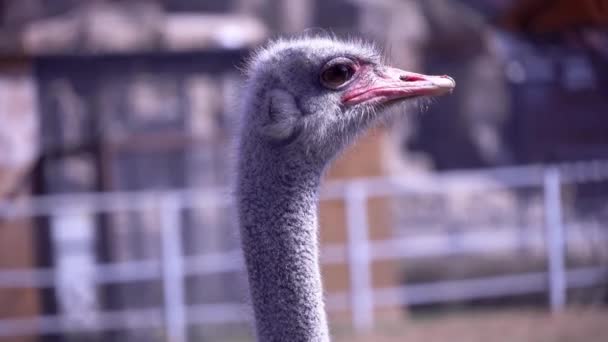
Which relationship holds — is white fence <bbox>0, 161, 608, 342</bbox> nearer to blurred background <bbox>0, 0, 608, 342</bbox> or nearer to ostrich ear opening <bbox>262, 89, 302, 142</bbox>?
blurred background <bbox>0, 0, 608, 342</bbox>

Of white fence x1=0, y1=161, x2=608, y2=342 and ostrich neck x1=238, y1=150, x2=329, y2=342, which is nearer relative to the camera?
ostrich neck x1=238, y1=150, x2=329, y2=342

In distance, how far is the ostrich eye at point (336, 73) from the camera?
2334mm

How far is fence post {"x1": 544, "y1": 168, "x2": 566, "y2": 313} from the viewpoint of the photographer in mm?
7598

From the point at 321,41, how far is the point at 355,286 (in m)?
5.09

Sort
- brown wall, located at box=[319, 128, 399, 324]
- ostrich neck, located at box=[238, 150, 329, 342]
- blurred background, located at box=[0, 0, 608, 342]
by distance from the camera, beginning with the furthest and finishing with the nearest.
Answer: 1. brown wall, located at box=[319, 128, 399, 324]
2. blurred background, located at box=[0, 0, 608, 342]
3. ostrich neck, located at box=[238, 150, 329, 342]

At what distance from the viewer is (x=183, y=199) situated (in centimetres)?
711

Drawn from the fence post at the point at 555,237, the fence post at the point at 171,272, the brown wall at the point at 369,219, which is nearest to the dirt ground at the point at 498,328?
the fence post at the point at 555,237

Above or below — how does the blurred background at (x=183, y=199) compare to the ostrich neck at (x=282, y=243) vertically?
above

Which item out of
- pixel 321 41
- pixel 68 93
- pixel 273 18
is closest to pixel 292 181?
pixel 321 41

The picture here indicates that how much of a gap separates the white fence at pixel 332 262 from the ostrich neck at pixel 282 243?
4.20 m

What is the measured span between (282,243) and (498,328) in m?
5.16

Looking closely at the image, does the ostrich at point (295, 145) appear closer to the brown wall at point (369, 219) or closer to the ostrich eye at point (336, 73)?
the ostrich eye at point (336, 73)

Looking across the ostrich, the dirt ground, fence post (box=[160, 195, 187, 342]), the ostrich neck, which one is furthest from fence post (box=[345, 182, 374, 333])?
the ostrich neck

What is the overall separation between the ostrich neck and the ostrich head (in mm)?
62
